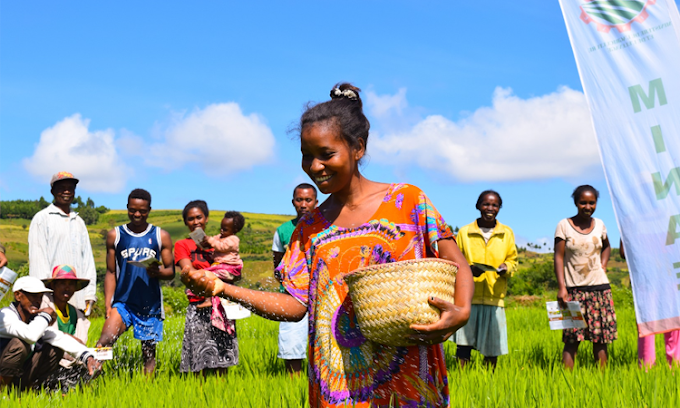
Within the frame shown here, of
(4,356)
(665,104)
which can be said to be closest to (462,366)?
(665,104)

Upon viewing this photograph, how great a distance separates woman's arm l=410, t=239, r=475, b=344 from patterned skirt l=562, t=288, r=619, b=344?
4.41 metres

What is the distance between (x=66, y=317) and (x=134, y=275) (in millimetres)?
729

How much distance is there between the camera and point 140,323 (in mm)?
5828

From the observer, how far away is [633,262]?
368 cm

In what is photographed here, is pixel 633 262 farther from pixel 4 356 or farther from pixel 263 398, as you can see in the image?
pixel 4 356

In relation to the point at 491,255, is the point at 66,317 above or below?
below

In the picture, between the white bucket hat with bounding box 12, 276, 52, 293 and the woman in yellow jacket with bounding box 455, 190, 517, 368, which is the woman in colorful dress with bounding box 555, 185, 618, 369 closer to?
the woman in yellow jacket with bounding box 455, 190, 517, 368

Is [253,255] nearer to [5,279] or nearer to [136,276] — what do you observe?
[136,276]

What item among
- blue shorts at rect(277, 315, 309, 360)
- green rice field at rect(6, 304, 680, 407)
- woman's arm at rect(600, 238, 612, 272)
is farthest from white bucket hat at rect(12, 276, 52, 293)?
woman's arm at rect(600, 238, 612, 272)

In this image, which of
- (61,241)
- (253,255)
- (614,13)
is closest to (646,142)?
(614,13)

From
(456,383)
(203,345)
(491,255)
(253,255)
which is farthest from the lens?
(253,255)

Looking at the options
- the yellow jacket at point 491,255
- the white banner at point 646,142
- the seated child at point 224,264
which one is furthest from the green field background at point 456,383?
the white banner at point 646,142

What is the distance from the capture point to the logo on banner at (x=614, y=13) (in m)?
3.82

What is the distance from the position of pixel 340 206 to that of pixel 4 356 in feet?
13.5
